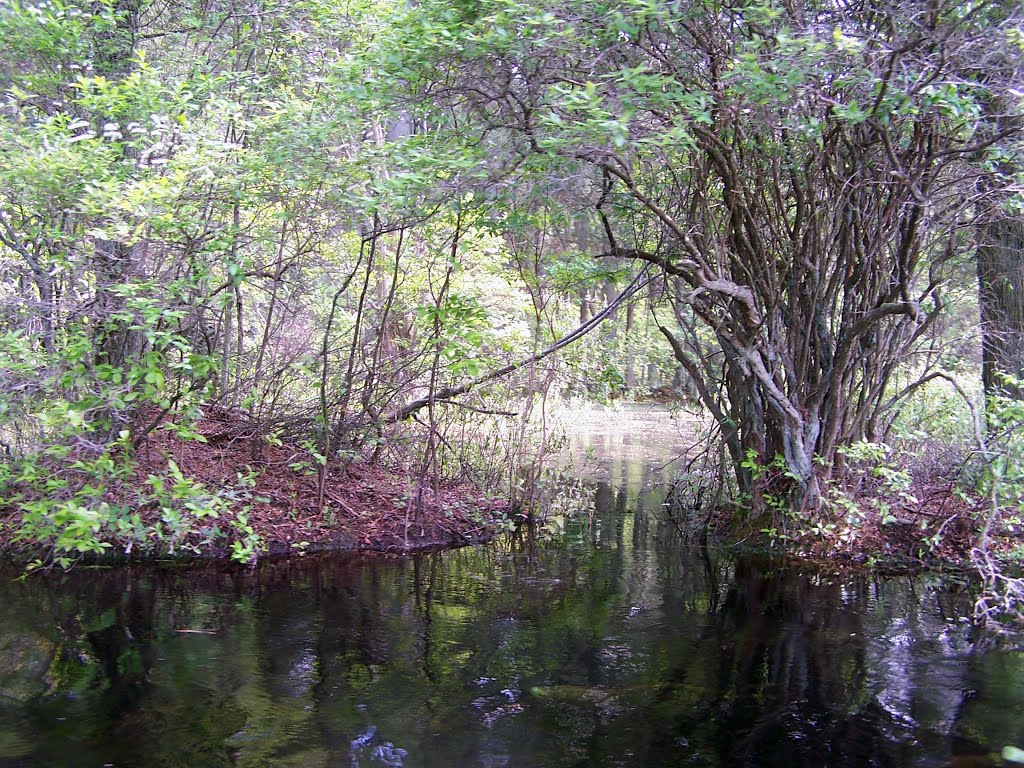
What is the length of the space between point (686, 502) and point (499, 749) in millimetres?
7643

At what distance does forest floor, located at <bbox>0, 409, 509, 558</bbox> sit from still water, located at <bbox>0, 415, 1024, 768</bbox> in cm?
49

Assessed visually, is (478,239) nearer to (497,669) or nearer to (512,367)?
(512,367)

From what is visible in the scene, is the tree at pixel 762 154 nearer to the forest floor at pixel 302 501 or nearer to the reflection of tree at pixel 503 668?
the reflection of tree at pixel 503 668

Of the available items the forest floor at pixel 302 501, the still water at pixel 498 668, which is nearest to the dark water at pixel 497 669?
the still water at pixel 498 668

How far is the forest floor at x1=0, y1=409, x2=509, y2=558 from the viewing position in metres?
9.70

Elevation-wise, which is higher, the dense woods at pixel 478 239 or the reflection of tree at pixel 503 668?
the dense woods at pixel 478 239

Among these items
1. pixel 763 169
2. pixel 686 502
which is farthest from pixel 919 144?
pixel 686 502

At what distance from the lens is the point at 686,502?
41.1ft

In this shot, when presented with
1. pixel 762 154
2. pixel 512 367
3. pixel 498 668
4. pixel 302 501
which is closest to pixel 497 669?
pixel 498 668

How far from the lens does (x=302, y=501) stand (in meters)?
10.7

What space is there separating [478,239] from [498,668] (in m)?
5.55

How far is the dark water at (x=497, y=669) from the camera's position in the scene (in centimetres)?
548

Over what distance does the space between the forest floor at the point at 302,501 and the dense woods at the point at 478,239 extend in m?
0.07

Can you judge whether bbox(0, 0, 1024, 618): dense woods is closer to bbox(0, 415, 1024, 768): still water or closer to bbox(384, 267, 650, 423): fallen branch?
bbox(384, 267, 650, 423): fallen branch
